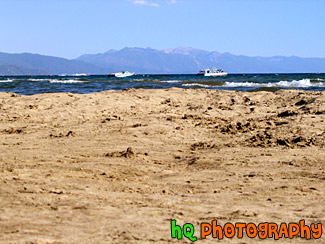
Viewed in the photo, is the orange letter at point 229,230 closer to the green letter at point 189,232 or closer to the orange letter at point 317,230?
the green letter at point 189,232

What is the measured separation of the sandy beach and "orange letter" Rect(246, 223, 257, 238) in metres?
0.11

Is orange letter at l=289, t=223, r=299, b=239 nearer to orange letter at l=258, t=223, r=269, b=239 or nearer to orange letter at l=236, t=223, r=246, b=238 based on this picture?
orange letter at l=258, t=223, r=269, b=239

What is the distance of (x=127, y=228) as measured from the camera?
352 centimetres

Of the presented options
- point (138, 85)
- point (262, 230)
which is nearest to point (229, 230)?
point (262, 230)

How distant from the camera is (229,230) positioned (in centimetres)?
355

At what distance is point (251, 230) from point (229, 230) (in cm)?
19

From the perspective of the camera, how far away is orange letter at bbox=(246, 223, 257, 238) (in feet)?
11.5

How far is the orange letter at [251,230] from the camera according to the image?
11.5ft

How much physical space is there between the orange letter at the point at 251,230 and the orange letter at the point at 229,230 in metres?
0.12

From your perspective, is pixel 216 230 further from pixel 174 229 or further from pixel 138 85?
pixel 138 85

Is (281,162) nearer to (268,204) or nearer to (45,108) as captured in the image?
(268,204)

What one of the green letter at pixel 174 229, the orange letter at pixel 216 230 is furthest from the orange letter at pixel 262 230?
the green letter at pixel 174 229

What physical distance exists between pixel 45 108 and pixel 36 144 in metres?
3.72

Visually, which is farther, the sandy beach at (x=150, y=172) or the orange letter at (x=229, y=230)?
the sandy beach at (x=150, y=172)
